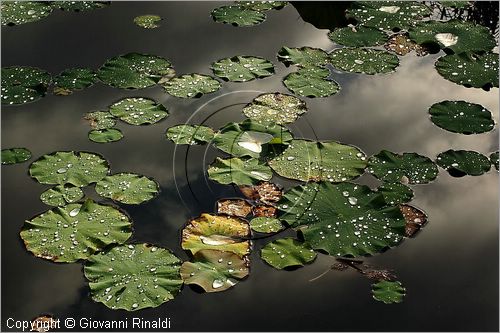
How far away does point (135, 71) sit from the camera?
182 inches

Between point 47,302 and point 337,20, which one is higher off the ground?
point 337,20

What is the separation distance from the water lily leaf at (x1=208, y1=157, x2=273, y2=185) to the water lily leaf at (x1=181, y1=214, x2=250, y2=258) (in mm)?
282

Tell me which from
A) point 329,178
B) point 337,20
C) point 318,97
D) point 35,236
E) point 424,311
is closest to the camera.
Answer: point 424,311

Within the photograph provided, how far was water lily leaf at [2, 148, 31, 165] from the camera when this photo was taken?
3.90m

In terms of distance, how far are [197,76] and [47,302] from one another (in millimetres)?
1927

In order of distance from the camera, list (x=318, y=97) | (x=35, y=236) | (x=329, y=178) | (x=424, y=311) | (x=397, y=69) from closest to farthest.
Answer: (x=424, y=311), (x=35, y=236), (x=329, y=178), (x=318, y=97), (x=397, y=69)

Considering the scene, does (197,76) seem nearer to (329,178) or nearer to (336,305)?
(329,178)

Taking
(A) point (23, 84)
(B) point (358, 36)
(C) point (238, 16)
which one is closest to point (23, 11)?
(A) point (23, 84)

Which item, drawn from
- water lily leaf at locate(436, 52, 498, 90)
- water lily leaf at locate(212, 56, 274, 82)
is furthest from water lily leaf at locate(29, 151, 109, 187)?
water lily leaf at locate(436, 52, 498, 90)

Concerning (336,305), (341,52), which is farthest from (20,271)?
(341,52)

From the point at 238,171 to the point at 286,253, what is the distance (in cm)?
64

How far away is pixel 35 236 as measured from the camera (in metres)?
3.39

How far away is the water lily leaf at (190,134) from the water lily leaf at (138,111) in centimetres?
16

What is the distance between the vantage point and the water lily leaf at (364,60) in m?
4.68
